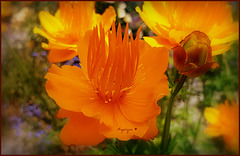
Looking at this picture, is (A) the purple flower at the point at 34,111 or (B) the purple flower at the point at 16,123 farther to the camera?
(B) the purple flower at the point at 16,123

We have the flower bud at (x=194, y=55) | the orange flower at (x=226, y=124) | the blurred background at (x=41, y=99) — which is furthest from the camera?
the orange flower at (x=226, y=124)

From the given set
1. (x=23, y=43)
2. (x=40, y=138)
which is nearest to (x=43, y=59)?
(x=23, y=43)

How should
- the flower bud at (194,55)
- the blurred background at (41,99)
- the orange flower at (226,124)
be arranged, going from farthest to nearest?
the orange flower at (226,124) < the blurred background at (41,99) < the flower bud at (194,55)

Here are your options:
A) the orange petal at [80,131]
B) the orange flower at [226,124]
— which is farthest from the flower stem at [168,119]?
the orange flower at [226,124]

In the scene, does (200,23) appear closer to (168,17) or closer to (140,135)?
(168,17)

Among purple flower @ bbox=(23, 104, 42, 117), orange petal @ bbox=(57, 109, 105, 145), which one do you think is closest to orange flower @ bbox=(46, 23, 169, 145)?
orange petal @ bbox=(57, 109, 105, 145)

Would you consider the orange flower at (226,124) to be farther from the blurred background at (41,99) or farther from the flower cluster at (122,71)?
the flower cluster at (122,71)

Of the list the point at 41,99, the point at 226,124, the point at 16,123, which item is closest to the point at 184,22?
the point at 41,99

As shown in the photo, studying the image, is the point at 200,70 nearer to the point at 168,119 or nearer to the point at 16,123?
the point at 168,119
